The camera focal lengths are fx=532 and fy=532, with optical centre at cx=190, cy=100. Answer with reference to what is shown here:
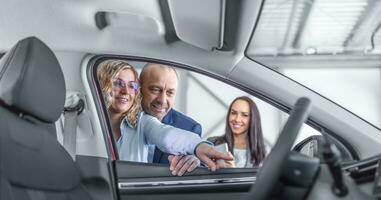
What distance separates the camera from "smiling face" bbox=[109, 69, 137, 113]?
209 centimetres

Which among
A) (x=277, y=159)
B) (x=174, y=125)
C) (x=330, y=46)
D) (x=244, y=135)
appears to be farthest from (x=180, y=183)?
(x=330, y=46)

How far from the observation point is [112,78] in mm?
2102

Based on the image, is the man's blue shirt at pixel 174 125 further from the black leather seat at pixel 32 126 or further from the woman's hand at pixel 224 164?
the black leather seat at pixel 32 126

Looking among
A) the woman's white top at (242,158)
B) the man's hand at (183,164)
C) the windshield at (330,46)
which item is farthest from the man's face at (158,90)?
the windshield at (330,46)

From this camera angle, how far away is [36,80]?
4.89ft

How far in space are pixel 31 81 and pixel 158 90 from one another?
0.75 m

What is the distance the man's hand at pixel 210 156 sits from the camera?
1.94 m

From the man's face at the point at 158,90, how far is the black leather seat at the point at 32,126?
0.54 m

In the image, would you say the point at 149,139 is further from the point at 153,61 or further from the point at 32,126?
the point at 32,126

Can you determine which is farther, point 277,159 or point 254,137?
point 254,137

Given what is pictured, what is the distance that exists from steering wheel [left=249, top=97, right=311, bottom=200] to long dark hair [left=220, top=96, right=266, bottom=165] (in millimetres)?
1035

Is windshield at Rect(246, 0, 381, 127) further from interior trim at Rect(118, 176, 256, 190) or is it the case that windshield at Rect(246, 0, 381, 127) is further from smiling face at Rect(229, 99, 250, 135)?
interior trim at Rect(118, 176, 256, 190)

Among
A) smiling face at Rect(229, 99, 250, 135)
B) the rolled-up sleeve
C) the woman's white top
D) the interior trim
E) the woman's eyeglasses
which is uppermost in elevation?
smiling face at Rect(229, 99, 250, 135)

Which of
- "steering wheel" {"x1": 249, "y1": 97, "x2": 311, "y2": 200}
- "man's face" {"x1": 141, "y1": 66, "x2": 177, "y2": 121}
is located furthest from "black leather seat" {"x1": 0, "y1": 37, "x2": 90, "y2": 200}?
"steering wheel" {"x1": 249, "y1": 97, "x2": 311, "y2": 200}
